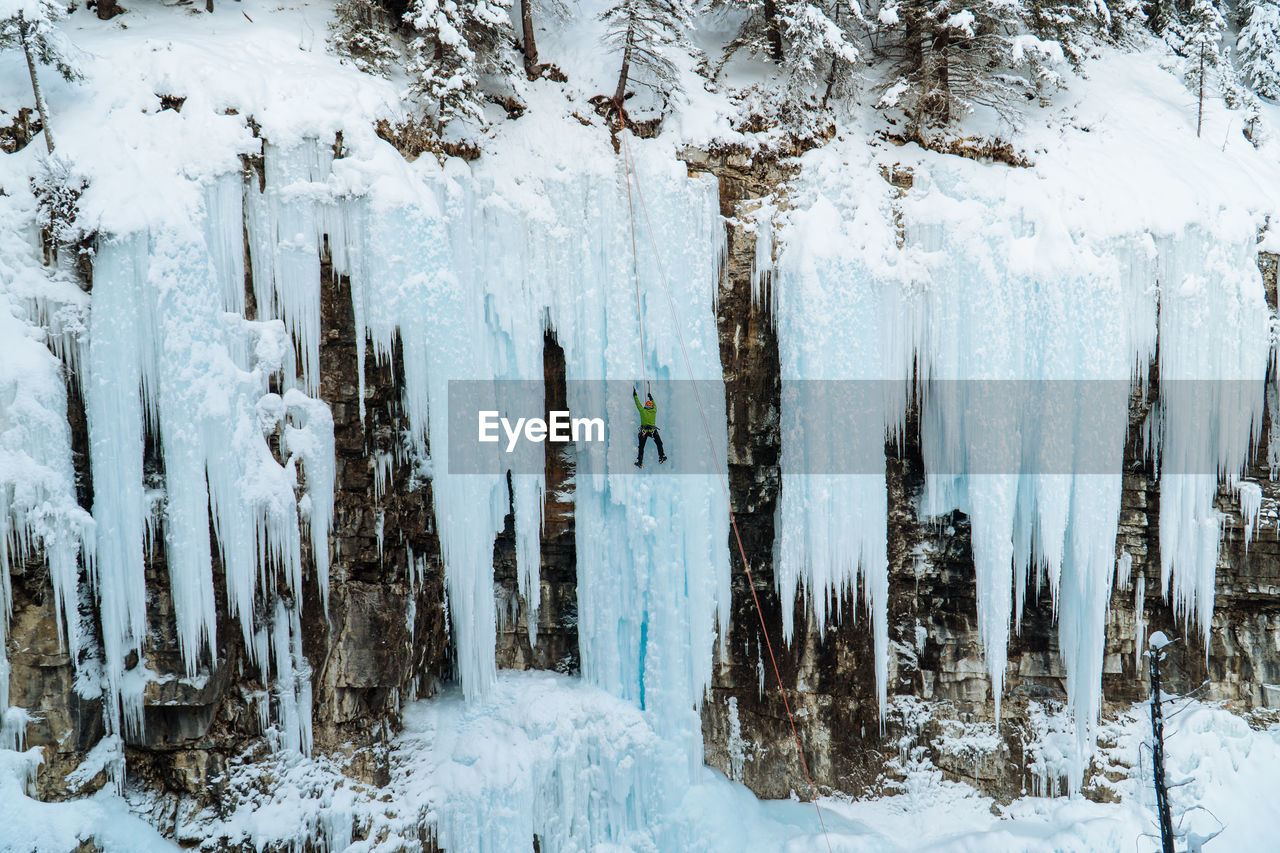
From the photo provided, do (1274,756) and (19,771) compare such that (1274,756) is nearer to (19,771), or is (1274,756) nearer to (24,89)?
(19,771)

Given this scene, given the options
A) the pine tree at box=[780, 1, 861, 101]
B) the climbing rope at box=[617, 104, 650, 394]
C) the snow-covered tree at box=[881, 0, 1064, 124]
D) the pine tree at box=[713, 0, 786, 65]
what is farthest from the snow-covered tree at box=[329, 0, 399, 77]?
the snow-covered tree at box=[881, 0, 1064, 124]

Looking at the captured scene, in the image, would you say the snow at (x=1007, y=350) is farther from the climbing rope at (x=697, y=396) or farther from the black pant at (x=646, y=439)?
the black pant at (x=646, y=439)

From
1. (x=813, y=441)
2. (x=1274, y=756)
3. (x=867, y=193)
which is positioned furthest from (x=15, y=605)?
(x=1274, y=756)

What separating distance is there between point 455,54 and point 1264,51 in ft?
34.7

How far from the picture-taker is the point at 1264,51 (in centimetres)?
1002

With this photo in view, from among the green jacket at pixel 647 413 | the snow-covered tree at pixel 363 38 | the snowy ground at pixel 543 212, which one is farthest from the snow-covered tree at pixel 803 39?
the green jacket at pixel 647 413

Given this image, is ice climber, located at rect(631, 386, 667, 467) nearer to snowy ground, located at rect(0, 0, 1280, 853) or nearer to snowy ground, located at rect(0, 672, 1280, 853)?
snowy ground, located at rect(0, 0, 1280, 853)

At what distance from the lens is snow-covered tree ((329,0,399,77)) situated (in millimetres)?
8297

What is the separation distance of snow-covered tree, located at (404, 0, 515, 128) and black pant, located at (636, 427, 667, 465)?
3.79 metres

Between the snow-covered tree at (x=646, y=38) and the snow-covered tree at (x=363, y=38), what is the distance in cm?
253

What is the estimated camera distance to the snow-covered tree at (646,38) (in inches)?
336

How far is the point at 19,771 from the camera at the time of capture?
6.56 metres

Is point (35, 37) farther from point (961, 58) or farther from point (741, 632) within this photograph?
point (961, 58)

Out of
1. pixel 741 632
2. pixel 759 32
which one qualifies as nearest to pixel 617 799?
pixel 741 632
